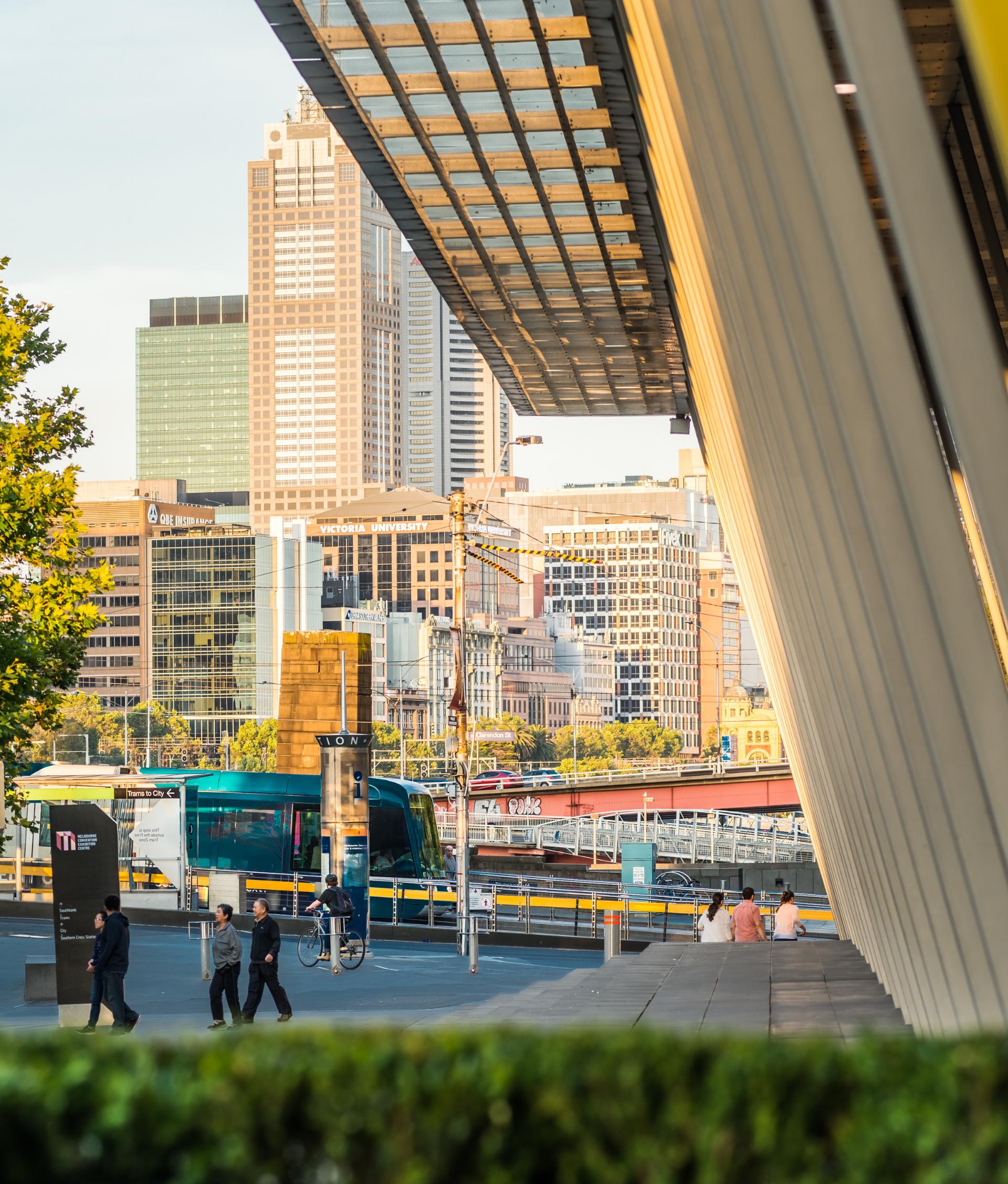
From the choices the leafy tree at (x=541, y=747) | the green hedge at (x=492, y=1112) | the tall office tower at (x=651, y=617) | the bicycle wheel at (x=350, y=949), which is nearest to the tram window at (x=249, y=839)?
the bicycle wheel at (x=350, y=949)

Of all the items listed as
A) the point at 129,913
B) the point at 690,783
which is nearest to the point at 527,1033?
the point at 129,913

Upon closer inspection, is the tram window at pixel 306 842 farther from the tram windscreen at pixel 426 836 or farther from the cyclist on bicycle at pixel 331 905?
the cyclist on bicycle at pixel 331 905

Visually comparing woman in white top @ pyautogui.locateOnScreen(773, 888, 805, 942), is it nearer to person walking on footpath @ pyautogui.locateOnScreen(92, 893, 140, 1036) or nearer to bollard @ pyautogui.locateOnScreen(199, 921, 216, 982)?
bollard @ pyautogui.locateOnScreen(199, 921, 216, 982)

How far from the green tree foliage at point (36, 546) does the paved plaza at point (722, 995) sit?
21.9 feet

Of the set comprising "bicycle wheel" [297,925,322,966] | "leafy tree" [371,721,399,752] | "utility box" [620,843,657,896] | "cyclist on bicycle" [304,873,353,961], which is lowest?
"bicycle wheel" [297,925,322,966]

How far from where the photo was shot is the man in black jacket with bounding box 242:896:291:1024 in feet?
53.1

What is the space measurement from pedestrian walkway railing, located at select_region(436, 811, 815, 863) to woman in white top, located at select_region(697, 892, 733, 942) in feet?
114

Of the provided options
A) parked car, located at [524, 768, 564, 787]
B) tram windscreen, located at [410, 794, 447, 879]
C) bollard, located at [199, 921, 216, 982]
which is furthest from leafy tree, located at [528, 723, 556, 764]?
bollard, located at [199, 921, 216, 982]

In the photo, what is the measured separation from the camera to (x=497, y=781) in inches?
3799

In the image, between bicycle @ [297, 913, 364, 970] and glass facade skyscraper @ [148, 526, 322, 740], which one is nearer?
bicycle @ [297, 913, 364, 970]

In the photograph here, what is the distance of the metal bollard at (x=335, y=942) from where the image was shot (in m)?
22.0

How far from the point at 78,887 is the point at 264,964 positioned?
225cm

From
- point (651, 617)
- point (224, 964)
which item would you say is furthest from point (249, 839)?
point (651, 617)

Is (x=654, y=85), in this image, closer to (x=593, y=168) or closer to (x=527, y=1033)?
(x=593, y=168)
